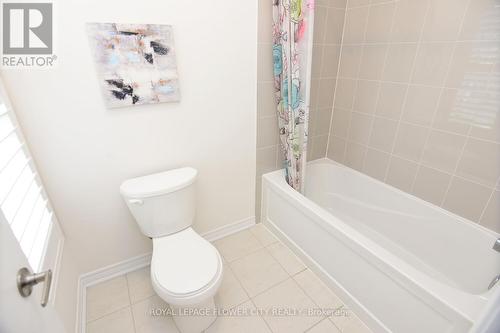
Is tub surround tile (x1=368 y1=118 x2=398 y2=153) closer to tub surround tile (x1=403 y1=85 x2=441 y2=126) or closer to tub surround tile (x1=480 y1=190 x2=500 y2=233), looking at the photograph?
tub surround tile (x1=403 y1=85 x2=441 y2=126)

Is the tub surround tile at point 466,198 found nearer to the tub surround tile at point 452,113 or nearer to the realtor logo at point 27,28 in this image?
the tub surround tile at point 452,113

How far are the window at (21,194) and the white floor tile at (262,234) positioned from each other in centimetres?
134

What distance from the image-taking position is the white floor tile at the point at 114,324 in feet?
4.46

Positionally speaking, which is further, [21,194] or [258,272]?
[258,272]

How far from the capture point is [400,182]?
179cm

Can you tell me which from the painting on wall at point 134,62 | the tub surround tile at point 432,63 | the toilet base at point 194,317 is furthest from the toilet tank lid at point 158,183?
the tub surround tile at point 432,63

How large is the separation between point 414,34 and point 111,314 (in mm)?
2403

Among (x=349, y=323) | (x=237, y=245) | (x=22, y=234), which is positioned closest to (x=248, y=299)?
(x=237, y=245)

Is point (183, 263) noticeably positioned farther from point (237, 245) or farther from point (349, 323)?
point (349, 323)

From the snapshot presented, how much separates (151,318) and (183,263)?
0.45 meters

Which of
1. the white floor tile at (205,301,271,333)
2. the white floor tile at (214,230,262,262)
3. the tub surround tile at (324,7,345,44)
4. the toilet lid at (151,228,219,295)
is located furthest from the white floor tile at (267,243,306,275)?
the tub surround tile at (324,7,345,44)

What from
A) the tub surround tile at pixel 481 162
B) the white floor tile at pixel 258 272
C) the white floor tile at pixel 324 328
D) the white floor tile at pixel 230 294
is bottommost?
the white floor tile at pixel 324 328

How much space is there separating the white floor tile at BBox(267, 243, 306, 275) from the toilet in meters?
0.59

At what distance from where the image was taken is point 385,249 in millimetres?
1445
